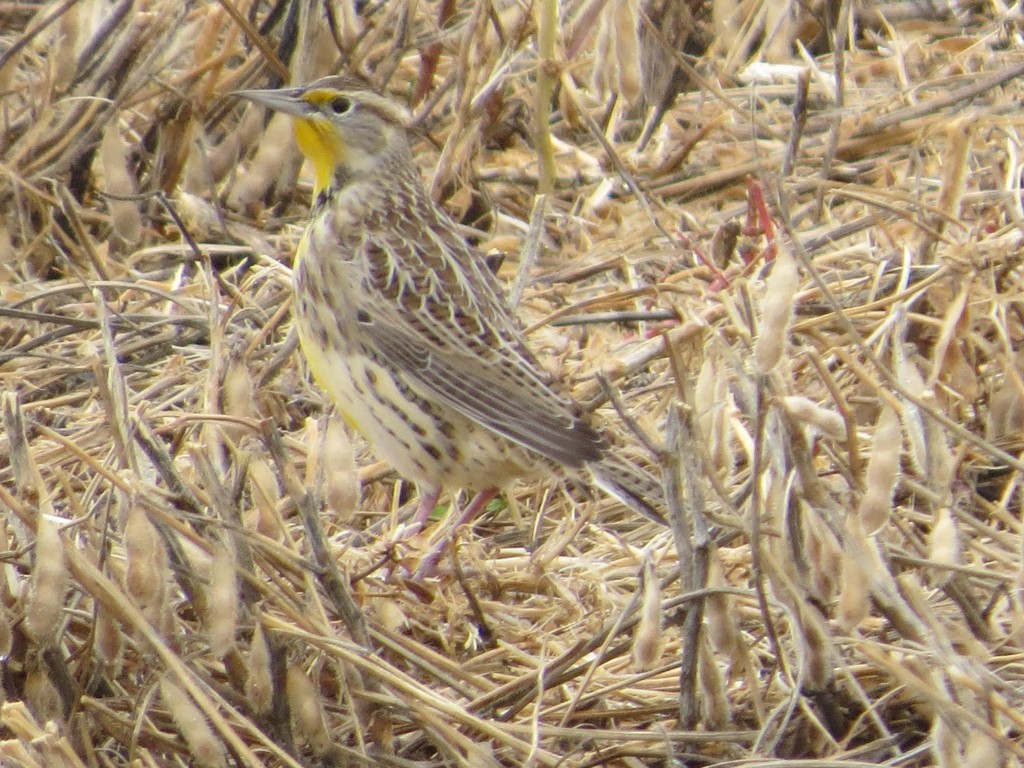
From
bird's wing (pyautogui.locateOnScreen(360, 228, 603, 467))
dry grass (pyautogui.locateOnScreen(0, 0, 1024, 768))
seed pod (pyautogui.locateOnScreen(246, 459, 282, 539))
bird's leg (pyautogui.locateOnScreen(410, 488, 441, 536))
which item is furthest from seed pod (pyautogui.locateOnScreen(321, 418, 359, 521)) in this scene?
bird's leg (pyautogui.locateOnScreen(410, 488, 441, 536))

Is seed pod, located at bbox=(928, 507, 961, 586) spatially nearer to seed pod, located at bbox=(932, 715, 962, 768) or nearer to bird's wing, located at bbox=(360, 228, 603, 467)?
seed pod, located at bbox=(932, 715, 962, 768)

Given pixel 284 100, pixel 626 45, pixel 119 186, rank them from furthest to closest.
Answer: pixel 119 186, pixel 626 45, pixel 284 100

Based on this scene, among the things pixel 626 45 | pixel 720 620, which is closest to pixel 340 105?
pixel 626 45

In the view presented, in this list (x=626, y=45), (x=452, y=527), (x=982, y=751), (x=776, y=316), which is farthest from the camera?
(x=626, y=45)

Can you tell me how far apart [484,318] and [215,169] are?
6.12 ft

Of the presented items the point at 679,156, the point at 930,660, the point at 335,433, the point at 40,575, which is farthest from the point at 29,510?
the point at 679,156

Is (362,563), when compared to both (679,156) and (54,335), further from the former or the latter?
(679,156)

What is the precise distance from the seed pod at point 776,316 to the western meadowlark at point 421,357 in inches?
65.1

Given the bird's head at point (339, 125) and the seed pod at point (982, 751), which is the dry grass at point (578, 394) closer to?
the seed pod at point (982, 751)

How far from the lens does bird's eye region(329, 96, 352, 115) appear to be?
16.0ft

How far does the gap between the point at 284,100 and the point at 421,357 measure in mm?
846

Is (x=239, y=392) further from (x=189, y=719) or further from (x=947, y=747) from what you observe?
(x=947, y=747)

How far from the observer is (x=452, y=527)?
171 inches

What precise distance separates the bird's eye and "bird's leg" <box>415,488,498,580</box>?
3.68 ft
